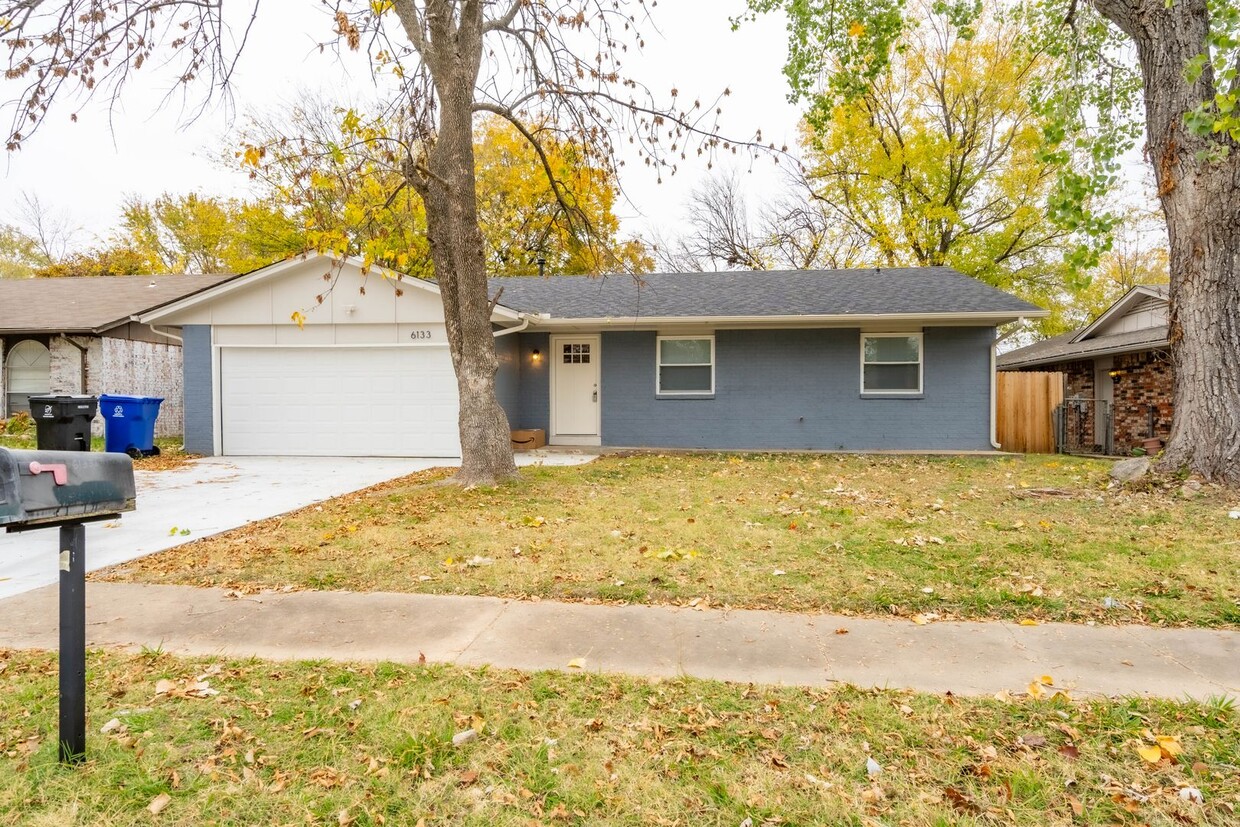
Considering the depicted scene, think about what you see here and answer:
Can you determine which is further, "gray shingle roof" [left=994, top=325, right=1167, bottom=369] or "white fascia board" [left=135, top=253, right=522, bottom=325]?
"gray shingle roof" [left=994, top=325, right=1167, bottom=369]

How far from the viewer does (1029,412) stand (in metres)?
14.4

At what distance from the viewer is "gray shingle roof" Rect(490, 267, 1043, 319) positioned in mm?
12914

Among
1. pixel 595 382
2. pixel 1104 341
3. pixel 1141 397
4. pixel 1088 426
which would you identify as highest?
pixel 1104 341

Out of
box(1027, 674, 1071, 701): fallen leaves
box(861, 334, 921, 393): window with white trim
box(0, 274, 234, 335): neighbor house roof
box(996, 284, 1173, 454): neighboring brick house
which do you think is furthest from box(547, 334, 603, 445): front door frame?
box(1027, 674, 1071, 701): fallen leaves

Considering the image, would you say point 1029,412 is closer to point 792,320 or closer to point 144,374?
point 792,320

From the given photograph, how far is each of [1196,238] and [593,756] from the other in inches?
353

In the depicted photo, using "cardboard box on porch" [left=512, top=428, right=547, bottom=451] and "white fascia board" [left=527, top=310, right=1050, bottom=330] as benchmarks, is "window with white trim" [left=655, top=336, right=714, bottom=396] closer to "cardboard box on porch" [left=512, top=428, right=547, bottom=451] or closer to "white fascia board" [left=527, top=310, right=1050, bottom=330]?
"white fascia board" [left=527, top=310, right=1050, bottom=330]

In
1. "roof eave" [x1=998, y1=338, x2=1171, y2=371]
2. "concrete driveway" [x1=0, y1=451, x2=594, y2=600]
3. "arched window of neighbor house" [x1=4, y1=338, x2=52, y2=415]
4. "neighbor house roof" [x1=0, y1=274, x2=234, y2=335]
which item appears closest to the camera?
"concrete driveway" [x1=0, y1=451, x2=594, y2=600]

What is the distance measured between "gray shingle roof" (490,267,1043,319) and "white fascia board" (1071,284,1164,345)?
16.5 ft

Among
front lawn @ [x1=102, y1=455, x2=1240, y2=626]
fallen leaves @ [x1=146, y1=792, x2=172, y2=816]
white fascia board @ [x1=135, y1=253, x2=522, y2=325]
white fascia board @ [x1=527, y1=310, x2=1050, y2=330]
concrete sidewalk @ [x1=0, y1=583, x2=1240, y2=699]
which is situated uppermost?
white fascia board @ [x1=135, y1=253, x2=522, y2=325]

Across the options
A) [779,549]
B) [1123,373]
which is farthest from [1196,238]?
[1123,373]

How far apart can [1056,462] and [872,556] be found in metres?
8.59

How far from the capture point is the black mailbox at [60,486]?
1844mm

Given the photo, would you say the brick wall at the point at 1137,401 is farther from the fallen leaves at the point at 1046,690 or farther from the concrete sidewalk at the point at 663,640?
the fallen leaves at the point at 1046,690
